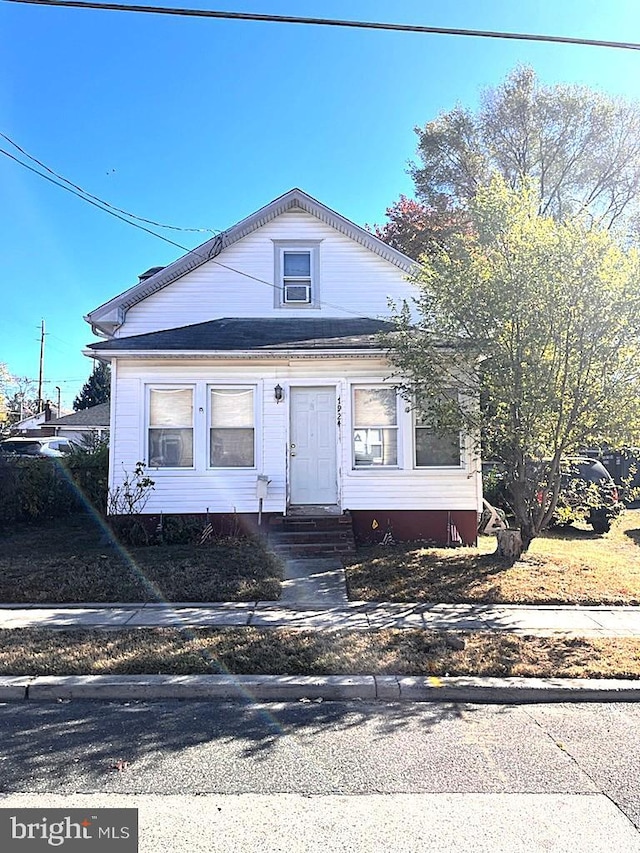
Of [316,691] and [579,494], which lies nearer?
[316,691]

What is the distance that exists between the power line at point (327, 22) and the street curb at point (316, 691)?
6072 mm

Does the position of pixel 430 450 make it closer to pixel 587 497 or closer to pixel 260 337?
pixel 587 497

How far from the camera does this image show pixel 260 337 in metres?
11.5

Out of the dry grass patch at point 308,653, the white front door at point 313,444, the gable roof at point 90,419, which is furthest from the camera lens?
the gable roof at point 90,419

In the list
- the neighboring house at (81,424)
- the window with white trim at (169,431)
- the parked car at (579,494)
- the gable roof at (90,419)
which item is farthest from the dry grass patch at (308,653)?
the gable roof at (90,419)

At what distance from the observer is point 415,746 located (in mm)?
3994

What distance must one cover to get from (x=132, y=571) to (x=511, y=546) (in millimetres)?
5568

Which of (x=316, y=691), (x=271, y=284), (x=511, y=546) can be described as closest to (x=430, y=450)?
(x=511, y=546)

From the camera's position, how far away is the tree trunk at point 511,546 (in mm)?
9141

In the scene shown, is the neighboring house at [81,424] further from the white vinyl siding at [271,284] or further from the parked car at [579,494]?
the parked car at [579,494]

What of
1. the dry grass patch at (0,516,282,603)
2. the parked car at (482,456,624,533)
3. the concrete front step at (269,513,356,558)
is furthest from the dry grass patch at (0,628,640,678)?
the concrete front step at (269,513,356,558)

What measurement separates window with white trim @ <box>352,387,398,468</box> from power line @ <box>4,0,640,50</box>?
600 cm

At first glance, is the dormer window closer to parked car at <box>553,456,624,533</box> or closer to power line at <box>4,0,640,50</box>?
parked car at <box>553,456,624,533</box>

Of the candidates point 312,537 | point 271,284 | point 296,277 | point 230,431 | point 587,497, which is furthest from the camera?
point 296,277
